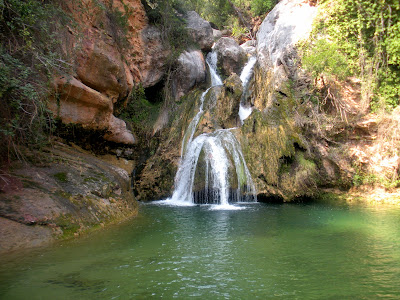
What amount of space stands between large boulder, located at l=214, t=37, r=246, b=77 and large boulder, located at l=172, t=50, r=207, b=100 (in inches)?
84.2

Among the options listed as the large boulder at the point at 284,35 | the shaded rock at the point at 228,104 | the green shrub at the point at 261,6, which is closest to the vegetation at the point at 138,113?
the shaded rock at the point at 228,104

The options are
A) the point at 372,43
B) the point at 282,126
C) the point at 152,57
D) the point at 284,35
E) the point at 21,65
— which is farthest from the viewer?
the point at 284,35

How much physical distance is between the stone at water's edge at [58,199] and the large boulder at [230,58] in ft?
41.4

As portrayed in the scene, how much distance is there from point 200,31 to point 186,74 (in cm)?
426

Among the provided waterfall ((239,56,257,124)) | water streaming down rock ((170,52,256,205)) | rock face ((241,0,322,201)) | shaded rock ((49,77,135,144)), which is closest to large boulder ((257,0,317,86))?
rock face ((241,0,322,201))

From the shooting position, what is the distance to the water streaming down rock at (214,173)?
490 inches

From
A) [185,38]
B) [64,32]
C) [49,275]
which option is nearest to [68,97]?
[64,32]

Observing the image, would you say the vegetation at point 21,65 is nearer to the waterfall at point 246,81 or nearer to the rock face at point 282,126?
the rock face at point 282,126

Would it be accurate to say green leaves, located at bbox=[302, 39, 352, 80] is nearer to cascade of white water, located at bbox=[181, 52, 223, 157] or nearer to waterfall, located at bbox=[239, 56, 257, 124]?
waterfall, located at bbox=[239, 56, 257, 124]

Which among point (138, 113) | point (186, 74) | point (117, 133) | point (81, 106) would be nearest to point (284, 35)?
point (186, 74)

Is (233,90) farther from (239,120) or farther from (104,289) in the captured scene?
(104,289)

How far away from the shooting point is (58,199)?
6797 millimetres

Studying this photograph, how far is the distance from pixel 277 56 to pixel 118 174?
37.2 ft

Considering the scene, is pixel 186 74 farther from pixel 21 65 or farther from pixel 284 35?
pixel 21 65
